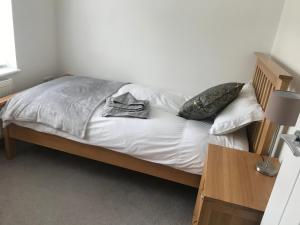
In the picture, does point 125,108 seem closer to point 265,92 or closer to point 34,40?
point 265,92

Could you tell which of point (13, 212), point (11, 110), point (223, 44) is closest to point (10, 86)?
point (11, 110)

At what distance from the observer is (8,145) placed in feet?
7.82

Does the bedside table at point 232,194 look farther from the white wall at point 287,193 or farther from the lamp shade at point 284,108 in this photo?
the lamp shade at point 284,108

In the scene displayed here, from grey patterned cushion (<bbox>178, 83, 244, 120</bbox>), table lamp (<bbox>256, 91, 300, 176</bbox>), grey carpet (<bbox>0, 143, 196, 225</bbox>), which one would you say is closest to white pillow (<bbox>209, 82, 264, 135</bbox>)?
grey patterned cushion (<bbox>178, 83, 244, 120</bbox>)

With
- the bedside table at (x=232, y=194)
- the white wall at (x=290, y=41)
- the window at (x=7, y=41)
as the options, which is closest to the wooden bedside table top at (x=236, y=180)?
the bedside table at (x=232, y=194)

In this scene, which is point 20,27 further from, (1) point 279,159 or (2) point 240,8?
(1) point 279,159

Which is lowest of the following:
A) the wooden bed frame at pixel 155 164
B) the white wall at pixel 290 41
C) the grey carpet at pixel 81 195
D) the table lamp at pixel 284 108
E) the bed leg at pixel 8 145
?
the grey carpet at pixel 81 195

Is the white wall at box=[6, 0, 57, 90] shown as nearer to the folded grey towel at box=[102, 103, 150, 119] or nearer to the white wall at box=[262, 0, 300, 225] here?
the folded grey towel at box=[102, 103, 150, 119]

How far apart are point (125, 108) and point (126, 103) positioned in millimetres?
90

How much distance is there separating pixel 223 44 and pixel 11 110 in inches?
82.5

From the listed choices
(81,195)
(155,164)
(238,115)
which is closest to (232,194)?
(238,115)

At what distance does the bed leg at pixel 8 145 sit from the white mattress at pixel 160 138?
1.07 feet

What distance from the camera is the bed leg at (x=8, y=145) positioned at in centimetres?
236

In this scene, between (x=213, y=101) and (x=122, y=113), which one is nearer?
(x=213, y=101)
